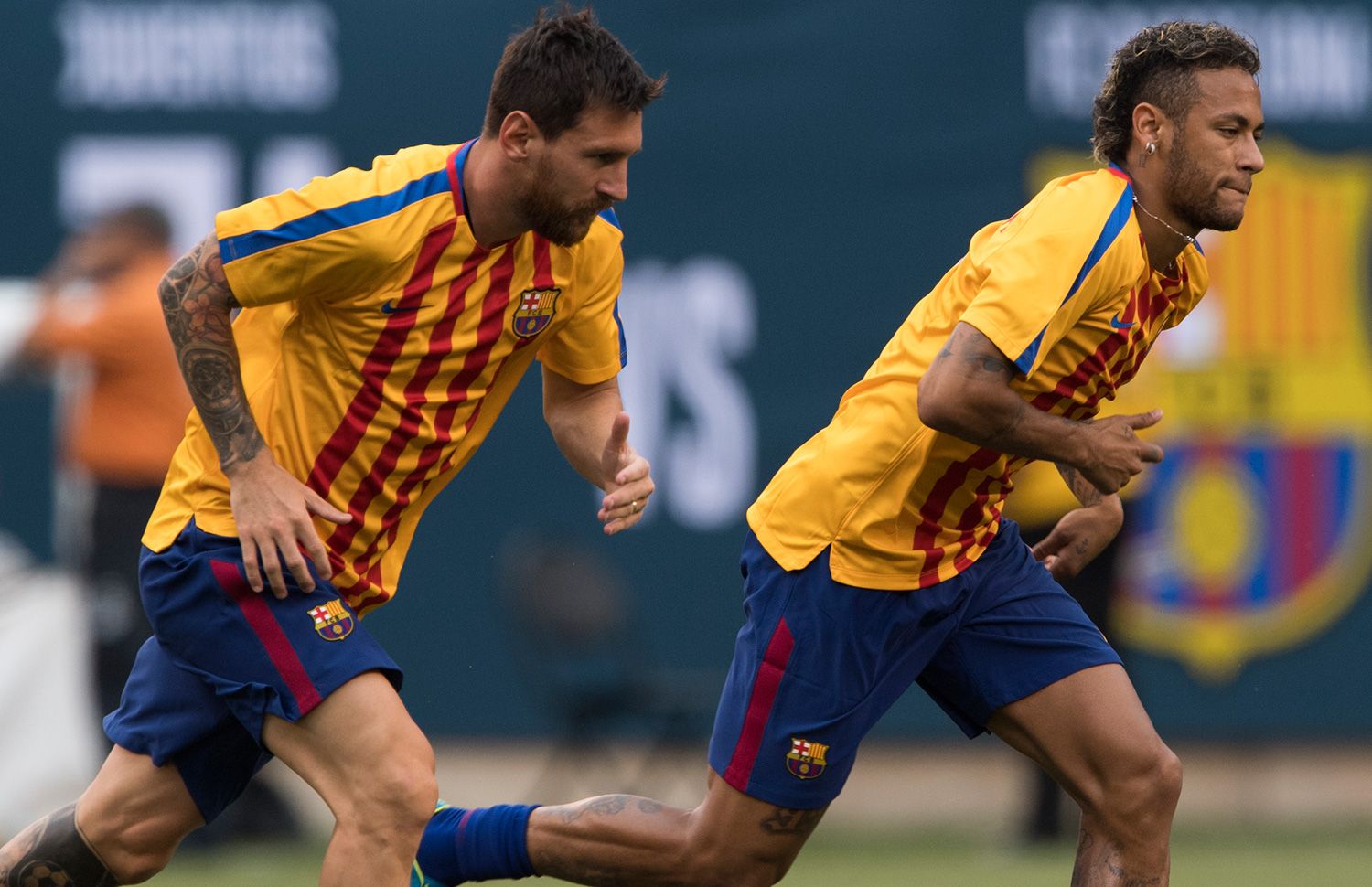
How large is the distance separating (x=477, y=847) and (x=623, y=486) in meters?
1.06

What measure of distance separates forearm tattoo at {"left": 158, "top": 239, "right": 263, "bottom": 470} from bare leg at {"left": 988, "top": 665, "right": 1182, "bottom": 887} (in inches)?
75.7

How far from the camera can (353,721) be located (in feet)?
15.2

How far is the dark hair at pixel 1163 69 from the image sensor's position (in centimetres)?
492

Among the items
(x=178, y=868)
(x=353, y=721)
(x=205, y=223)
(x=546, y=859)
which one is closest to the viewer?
(x=353, y=721)

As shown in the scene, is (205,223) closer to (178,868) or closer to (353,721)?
(178,868)

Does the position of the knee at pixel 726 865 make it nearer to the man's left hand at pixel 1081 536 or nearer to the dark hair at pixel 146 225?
the man's left hand at pixel 1081 536

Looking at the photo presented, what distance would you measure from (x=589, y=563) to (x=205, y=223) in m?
2.24

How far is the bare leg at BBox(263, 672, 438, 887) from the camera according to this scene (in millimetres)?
4562

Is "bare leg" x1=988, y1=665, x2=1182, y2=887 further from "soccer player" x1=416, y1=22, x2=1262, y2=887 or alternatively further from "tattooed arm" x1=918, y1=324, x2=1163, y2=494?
"tattooed arm" x1=918, y1=324, x2=1163, y2=494

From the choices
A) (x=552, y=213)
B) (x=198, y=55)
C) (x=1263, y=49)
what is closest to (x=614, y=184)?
(x=552, y=213)

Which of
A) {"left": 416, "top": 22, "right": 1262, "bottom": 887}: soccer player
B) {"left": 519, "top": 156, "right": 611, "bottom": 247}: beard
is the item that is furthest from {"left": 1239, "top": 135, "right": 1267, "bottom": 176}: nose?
{"left": 519, "top": 156, "right": 611, "bottom": 247}: beard

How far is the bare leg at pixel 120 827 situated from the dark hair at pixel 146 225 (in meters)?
4.48

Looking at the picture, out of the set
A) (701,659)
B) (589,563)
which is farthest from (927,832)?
(589,563)

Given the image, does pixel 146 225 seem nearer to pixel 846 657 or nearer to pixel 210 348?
pixel 210 348
